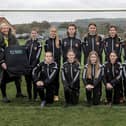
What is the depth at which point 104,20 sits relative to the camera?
423 inches

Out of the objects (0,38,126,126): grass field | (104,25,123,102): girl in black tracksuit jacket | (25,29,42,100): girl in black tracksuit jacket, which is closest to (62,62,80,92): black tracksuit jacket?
(0,38,126,126): grass field

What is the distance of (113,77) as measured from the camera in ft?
27.3

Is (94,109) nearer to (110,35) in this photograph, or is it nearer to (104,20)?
(110,35)

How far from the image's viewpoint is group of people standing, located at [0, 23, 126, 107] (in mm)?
8250

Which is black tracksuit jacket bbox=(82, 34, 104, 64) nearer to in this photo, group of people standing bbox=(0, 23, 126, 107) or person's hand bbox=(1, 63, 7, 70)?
group of people standing bbox=(0, 23, 126, 107)

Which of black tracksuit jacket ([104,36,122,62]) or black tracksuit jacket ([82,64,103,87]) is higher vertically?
black tracksuit jacket ([104,36,122,62])

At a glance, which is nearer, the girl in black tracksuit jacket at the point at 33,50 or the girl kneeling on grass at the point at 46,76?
the girl kneeling on grass at the point at 46,76

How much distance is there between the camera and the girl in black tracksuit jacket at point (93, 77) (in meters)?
8.19

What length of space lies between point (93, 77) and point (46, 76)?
0.88m

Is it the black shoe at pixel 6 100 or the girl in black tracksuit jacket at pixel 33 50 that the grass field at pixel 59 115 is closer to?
the black shoe at pixel 6 100

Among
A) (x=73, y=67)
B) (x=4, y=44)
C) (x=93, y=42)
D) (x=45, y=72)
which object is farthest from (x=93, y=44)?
(x=4, y=44)

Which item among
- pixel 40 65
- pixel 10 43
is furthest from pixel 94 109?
pixel 10 43

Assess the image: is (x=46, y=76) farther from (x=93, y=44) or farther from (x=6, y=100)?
(x=93, y=44)

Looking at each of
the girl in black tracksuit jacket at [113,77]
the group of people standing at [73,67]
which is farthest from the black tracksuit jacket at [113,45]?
the girl in black tracksuit jacket at [113,77]
